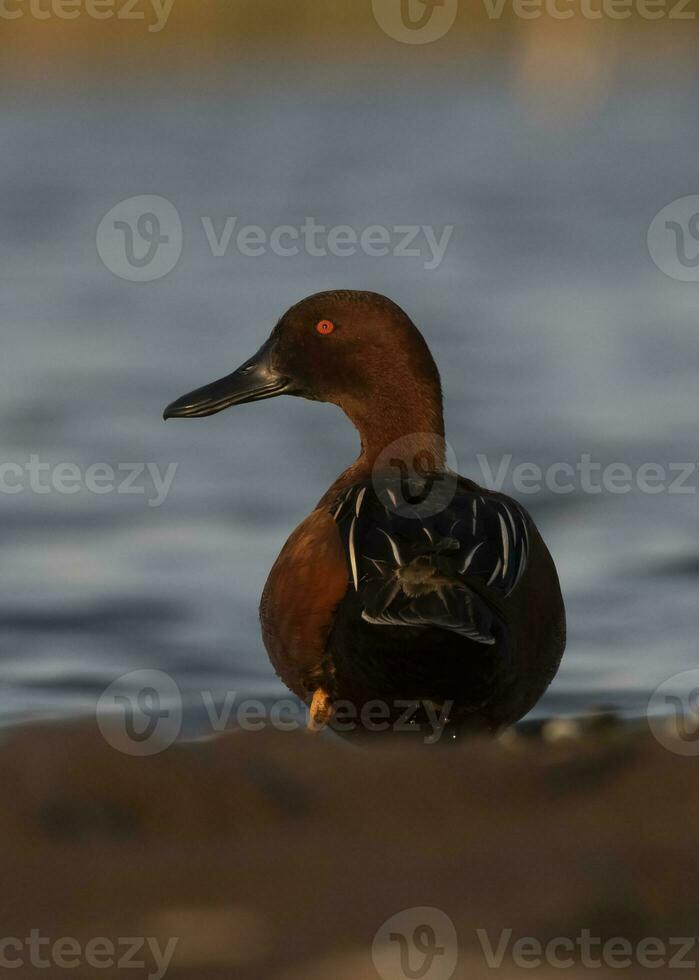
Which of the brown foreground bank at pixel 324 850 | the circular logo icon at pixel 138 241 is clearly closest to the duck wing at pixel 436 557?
the brown foreground bank at pixel 324 850

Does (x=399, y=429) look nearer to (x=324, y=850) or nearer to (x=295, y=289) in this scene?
(x=324, y=850)

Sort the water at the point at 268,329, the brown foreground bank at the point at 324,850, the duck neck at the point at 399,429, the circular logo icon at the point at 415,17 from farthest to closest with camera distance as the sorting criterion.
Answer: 1. the circular logo icon at the point at 415,17
2. the water at the point at 268,329
3. the duck neck at the point at 399,429
4. the brown foreground bank at the point at 324,850

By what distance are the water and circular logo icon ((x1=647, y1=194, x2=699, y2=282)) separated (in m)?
0.17

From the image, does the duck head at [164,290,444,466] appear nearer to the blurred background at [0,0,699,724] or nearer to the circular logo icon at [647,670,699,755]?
the blurred background at [0,0,699,724]

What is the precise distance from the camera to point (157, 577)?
7.13 metres

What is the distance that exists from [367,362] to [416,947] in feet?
9.16

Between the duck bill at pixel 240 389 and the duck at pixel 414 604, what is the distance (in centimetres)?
52

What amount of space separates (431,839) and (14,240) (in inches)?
395

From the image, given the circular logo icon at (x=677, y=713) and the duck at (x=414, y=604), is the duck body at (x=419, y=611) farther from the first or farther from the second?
the circular logo icon at (x=677, y=713)

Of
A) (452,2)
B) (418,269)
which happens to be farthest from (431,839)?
(452,2)

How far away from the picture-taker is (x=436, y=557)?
4.44m

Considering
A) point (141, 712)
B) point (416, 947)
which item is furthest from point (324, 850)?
point (141, 712)

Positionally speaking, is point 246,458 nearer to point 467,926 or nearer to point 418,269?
point 418,269

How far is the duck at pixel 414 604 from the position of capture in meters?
4.41
